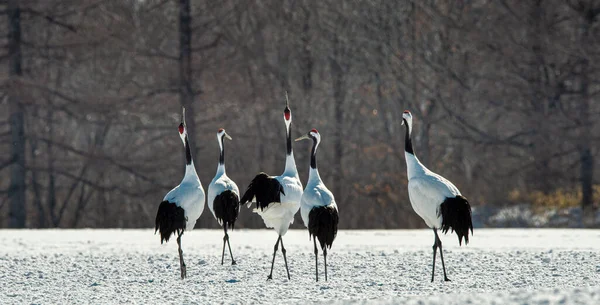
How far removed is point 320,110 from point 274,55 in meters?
2.62

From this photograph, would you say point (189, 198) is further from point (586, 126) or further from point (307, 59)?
point (307, 59)

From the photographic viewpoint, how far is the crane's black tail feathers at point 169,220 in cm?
1218

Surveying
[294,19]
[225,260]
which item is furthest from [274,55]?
[225,260]

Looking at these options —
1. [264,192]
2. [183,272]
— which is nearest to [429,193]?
[264,192]

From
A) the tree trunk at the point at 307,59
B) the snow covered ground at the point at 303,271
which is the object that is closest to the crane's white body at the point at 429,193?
the snow covered ground at the point at 303,271

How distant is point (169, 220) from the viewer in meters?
12.2

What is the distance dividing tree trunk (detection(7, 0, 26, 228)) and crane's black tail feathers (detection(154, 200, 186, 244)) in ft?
55.9

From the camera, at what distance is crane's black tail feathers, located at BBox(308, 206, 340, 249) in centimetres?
1125

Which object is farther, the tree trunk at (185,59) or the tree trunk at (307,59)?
the tree trunk at (307,59)

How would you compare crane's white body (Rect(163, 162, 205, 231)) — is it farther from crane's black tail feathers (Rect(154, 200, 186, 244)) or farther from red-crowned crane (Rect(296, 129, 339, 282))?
red-crowned crane (Rect(296, 129, 339, 282))

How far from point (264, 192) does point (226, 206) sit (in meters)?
1.10

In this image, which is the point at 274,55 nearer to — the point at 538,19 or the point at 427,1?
the point at 427,1

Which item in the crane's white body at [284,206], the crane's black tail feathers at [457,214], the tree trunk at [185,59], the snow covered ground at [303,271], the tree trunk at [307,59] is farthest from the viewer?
the tree trunk at [307,59]

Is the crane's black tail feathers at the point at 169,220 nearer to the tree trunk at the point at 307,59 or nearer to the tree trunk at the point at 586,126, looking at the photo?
the tree trunk at the point at 586,126
